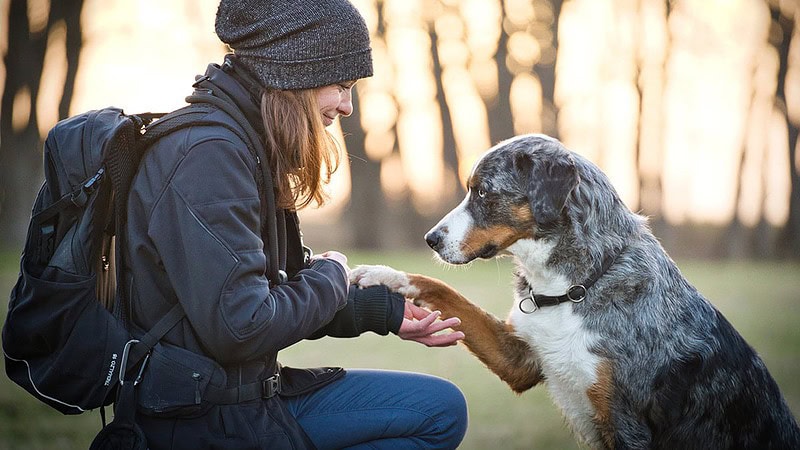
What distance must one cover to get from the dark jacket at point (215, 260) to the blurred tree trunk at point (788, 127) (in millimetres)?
21724

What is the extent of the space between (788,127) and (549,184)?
20630mm

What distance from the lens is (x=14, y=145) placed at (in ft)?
54.9

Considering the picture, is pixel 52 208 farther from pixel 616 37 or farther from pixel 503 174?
pixel 616 37

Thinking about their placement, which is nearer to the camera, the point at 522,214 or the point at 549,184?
the point at 549,184

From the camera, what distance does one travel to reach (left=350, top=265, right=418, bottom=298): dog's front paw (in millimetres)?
3236

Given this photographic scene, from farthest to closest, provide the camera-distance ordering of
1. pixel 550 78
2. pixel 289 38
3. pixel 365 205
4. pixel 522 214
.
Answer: pixel 365 205 → pixel 550 78 → pixel 522 214 → pixel 289 38

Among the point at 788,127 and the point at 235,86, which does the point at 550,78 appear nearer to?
the point at 788,127

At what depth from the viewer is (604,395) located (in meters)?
3.13

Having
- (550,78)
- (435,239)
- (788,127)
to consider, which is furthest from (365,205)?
(435,239)

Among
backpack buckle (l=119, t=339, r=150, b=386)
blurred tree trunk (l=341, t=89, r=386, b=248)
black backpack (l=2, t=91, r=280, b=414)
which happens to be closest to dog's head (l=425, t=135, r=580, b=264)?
black backpack (l=2, t=91, r=280, b=414)

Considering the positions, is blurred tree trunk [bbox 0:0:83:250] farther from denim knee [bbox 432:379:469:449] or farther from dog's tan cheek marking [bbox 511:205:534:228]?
denim knee [bbox 432:379:469:449]

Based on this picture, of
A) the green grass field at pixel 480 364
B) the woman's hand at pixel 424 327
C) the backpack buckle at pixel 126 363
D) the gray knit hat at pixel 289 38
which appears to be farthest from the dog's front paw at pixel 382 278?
the green grass field at pixel 480 364

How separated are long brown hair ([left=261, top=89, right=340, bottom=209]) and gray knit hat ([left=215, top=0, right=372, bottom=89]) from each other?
0.07 metres

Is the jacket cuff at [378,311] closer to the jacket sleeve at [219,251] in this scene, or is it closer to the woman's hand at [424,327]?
the woman's hand at [424,327]
